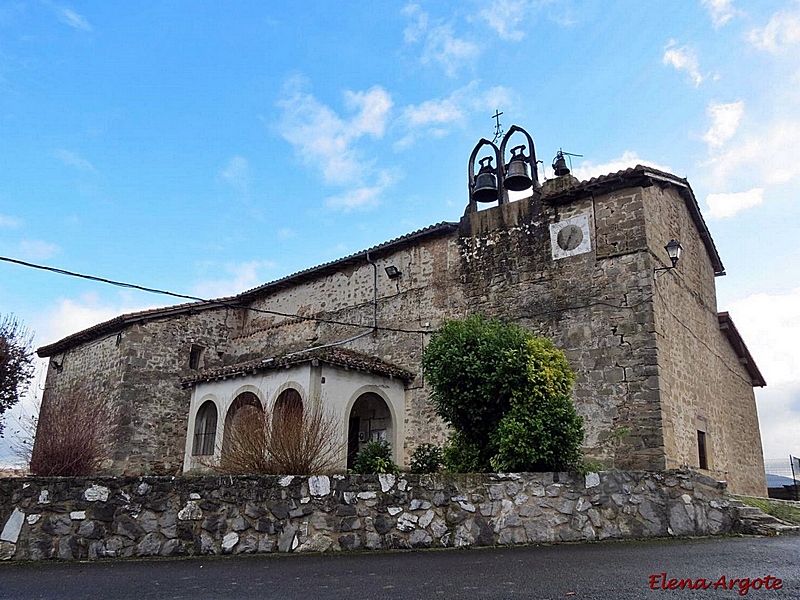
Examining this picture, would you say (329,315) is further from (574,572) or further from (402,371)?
(574,572)

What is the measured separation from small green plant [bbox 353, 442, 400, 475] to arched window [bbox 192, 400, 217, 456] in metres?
5.26

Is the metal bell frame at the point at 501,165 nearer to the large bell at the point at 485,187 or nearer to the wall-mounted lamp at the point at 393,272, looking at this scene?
the large bell at the point at 485,187

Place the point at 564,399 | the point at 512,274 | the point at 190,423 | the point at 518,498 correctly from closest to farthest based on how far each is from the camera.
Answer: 1. the point at 518,498
2. the point at 564,399
3. the point at 512,274
4. the point at 190,423

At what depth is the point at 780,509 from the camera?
35.6 feet

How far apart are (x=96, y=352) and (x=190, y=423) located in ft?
17.7

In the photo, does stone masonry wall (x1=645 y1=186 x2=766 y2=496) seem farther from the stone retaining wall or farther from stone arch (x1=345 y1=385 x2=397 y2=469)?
stone arch (x1=345 y1=385 x2=397 y2=469)

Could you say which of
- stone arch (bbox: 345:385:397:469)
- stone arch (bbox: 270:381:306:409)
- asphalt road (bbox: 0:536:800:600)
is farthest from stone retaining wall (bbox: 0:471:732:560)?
stone arch (bbox: 345:385:397:469)

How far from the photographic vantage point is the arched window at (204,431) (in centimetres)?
1619

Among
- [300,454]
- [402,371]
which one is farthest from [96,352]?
[300,454]

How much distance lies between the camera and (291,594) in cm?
493

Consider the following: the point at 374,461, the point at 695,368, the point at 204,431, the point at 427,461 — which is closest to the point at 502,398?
the point at 427,461

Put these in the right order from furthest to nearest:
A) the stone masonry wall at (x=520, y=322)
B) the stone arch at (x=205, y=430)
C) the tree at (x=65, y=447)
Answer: the stone arch at (x=205, y=430)
the stone masonry wall at (x=520, y=322)
the tree at (x=65, y=447)

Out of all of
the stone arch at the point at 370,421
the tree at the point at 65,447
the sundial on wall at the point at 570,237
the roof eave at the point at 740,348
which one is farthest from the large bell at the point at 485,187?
the tree at the point at 65,447

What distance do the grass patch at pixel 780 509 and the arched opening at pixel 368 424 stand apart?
7.53m
